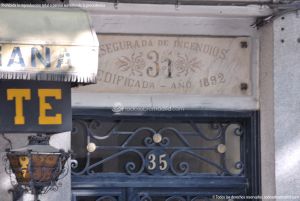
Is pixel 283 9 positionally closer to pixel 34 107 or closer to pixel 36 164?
pixel 34 107

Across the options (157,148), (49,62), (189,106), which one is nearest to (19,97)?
(49,62)

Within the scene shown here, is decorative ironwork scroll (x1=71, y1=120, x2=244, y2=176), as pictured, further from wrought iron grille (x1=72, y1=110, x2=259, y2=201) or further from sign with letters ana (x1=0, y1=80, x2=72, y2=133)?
sign with letters ana (x1=0, y1=80, x2=72, y2=133)

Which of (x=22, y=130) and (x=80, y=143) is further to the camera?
(x=80, y=143)

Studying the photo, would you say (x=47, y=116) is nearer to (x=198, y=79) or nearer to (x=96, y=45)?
(x=96, y=45)

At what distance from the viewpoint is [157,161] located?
7.79 metres

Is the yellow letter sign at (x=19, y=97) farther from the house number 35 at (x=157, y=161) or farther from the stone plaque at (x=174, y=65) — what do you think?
the house number 35 at (x=157, y=161)

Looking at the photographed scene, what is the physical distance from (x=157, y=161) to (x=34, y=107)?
5.06 feet

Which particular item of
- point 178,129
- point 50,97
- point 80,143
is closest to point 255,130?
point 178,129

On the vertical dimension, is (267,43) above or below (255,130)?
above

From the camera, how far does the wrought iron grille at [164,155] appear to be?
7668 mm

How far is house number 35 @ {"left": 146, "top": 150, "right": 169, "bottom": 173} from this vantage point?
25.5ft

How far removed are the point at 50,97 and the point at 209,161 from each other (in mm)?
1820

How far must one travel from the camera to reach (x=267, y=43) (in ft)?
25.5

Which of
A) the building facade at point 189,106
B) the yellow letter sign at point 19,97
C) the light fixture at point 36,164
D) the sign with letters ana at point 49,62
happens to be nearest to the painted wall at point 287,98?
the building facade at point 189,106
